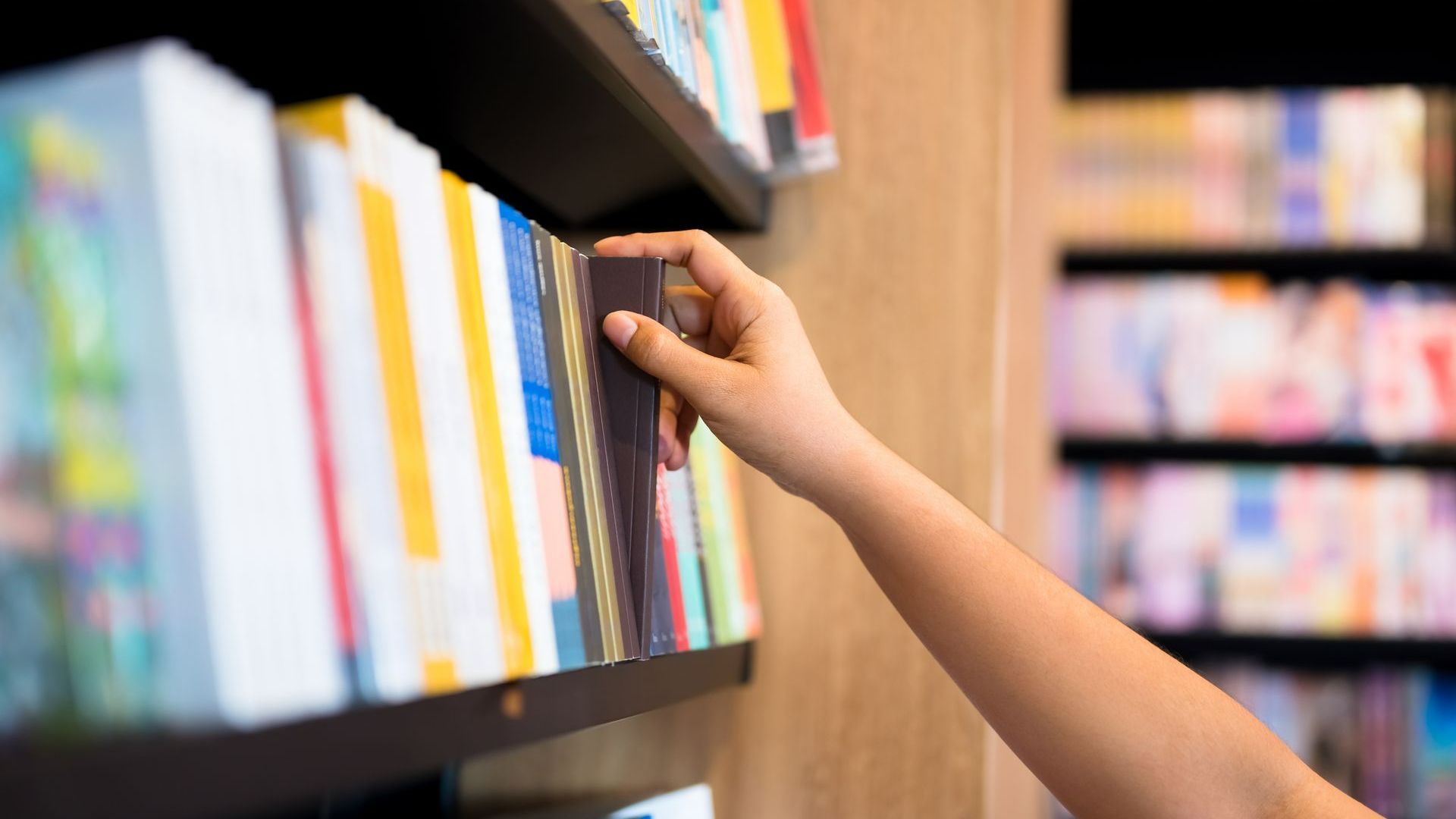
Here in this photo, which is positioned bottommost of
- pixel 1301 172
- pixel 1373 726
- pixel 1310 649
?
pixel 1373 726

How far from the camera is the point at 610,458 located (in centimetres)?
79

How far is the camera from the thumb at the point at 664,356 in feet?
2.58

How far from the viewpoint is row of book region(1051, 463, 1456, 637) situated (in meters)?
2.21

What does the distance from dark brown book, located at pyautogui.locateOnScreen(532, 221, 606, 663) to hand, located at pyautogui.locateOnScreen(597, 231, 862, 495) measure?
7 cm

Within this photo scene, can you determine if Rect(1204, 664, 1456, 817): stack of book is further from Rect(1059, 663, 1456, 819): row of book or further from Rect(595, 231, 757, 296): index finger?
Rect(595, 231, 757, 296): index finger

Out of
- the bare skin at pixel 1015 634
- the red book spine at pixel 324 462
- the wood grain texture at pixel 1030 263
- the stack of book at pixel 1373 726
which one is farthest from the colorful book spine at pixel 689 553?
the stack of book at pixel 1373 726

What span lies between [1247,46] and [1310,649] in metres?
1.25

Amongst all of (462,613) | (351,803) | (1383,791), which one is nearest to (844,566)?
(351,803)

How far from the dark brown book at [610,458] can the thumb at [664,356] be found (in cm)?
2

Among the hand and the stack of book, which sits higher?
the hand

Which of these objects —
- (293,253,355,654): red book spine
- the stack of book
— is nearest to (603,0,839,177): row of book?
(293,253,355,654): red book spine

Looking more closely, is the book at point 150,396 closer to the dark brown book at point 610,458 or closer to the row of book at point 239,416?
the row of book at point 239,416

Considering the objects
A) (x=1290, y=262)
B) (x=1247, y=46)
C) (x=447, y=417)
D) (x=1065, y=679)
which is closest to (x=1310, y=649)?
(x=1290, y=262)

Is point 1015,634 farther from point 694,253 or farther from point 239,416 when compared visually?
point 239,416
